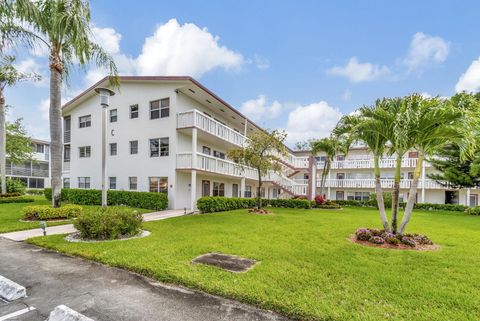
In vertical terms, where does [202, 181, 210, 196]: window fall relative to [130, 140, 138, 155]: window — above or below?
below

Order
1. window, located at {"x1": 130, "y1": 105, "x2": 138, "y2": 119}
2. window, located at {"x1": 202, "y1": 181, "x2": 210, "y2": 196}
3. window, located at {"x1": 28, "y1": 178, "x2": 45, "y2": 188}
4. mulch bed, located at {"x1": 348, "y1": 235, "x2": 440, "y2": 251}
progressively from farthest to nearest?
1. window, located at {"x1": 28, "y1": 178, "x2": 45, "y2": 188}
2. window, located at {"x1": 202, "y1": 181, "x2": 210, "y2": 196}
3. window, located at {"x1": 130, "y1": 105, "x2": 138, "y2": 119}
4. mulch bed, located at {"x1": 348, "y1": 235, "x2": 440, "y2": 251}

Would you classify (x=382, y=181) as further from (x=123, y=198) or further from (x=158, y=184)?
(x=123, y=198)

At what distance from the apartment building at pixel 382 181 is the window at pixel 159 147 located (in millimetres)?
18636

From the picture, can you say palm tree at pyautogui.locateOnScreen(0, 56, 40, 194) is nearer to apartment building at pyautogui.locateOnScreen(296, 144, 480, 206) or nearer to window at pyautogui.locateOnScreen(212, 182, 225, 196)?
window at pyautogui.locateOnScreen(212, 182, 225, 196)

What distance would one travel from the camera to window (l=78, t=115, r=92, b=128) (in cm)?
2166

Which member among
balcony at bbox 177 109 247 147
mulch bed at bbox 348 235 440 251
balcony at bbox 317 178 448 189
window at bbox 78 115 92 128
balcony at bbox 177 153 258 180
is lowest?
mulch bed at bbox 348 235 440 251

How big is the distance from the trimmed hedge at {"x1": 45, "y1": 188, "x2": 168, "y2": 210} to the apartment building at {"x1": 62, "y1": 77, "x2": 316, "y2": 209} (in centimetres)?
101

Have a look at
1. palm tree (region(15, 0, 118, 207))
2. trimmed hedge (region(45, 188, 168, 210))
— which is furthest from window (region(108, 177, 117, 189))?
palm tree (region(15, 0, 118, 207))

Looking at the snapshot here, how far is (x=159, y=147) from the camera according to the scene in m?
18.0

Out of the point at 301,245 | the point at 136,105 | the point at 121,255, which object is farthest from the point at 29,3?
the point at 301,245

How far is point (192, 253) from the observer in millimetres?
6457

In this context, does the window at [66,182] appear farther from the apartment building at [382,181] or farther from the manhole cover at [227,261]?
the apartment building at [382,181]

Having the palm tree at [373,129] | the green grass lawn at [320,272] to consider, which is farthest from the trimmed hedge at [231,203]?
the palm tree at [373,129]

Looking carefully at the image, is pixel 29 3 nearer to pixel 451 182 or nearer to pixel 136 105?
pixel 136 105
